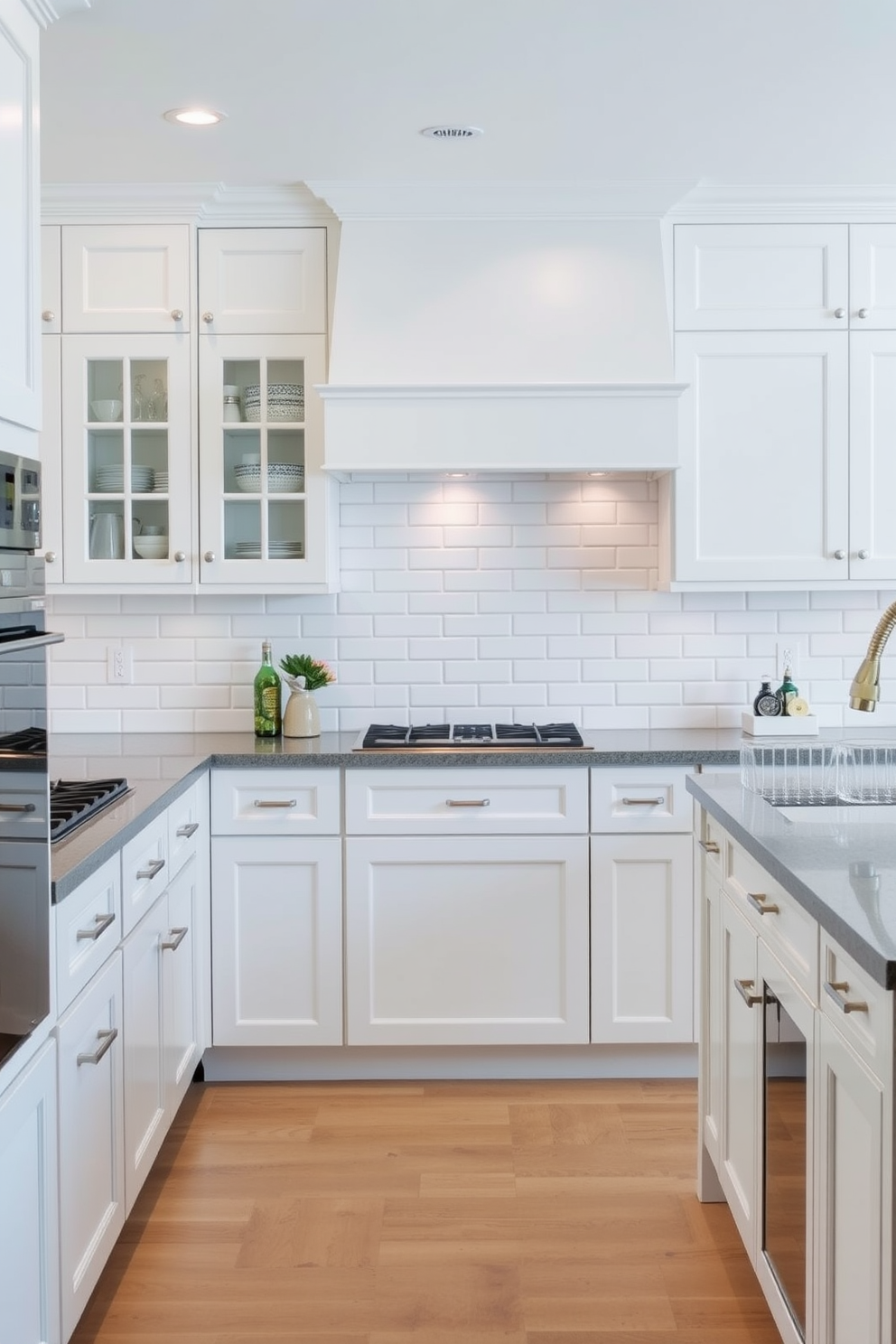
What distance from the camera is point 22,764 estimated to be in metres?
1.77

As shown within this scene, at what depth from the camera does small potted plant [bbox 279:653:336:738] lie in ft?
12.5

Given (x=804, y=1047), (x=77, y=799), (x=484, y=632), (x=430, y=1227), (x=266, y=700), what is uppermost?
(x=484, y=632)

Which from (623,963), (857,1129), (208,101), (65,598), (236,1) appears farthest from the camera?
(65,598)

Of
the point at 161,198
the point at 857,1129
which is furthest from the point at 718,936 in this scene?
the point at 161,198

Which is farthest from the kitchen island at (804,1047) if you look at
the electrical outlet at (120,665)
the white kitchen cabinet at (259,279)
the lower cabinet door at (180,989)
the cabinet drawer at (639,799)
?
the electrical outlet at (120,665)

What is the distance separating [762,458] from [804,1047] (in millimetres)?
2223

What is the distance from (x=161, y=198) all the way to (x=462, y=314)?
3.13 feet

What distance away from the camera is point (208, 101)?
115 inches

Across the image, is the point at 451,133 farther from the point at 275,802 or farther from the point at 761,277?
the point at 275,802

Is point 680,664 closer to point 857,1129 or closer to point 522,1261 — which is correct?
point 522,1261

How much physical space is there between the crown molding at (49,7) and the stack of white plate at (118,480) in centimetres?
153

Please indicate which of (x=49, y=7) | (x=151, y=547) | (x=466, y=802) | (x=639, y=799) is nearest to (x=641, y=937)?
(x=639, y=799)

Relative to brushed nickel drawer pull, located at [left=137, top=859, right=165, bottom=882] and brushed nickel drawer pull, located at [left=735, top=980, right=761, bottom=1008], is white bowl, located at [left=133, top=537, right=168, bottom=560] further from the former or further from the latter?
brushed nickel drawer pull, located at [left=735, top=980, right=761, bottom=1008]

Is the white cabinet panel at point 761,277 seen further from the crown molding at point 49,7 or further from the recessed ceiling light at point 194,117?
the crown molding at point 49,7
